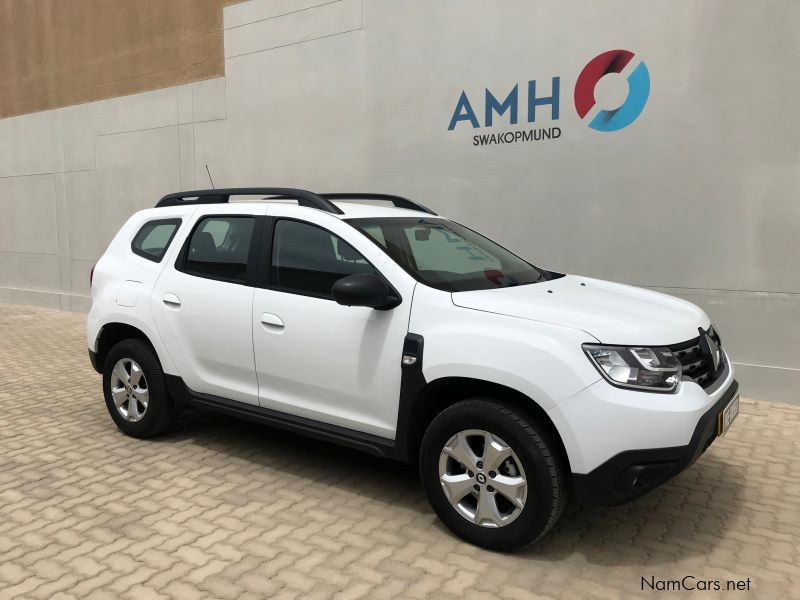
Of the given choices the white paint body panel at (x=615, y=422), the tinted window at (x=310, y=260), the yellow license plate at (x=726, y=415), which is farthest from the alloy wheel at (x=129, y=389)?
the yellow license plate at (x=726, y=415)

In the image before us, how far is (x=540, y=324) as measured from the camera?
10.4 ft

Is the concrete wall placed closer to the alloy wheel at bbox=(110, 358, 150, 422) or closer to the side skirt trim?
the side skirt trim

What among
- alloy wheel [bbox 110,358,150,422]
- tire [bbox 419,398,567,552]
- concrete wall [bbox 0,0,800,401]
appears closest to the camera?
tire [bbox 419,398,567,552]

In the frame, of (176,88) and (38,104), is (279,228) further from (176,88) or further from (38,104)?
(38,104)

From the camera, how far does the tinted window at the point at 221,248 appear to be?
4.28 metres

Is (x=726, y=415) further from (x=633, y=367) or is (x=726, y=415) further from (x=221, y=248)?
(x=221, y=248)

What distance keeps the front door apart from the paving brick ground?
0.60 meters

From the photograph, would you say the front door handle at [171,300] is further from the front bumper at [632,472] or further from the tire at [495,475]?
the front bumper at [632,472]

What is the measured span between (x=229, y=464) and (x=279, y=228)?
5.50 ft

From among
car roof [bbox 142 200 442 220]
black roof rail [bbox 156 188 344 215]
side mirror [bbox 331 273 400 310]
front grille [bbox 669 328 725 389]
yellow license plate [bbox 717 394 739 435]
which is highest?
black roof rail [bbox 156 188 344 215]

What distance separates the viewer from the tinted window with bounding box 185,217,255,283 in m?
4.28

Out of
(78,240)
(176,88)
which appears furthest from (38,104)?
(176,88)

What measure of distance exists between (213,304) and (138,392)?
1153 millimetres

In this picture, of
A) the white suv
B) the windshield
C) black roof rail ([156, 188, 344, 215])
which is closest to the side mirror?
the white suv
